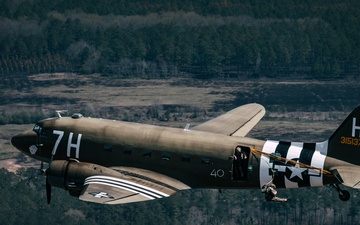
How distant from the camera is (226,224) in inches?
5728

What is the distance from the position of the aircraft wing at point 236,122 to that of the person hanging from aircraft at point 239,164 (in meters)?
8.22

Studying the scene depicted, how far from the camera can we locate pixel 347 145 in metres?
71.2

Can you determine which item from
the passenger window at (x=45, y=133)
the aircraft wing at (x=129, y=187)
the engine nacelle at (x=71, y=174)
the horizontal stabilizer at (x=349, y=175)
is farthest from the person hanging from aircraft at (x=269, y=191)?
the passenger window at (x=45, y=133)

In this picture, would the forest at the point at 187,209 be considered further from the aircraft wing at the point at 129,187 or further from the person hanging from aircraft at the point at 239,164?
the person hanging from aircraft at the point at 239,164

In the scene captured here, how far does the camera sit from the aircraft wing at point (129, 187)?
6950 cm

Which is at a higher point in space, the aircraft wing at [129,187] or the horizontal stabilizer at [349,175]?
the horizontal stabilizer at [349,175]

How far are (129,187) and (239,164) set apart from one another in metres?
6.43

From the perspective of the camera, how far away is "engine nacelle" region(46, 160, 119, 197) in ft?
238

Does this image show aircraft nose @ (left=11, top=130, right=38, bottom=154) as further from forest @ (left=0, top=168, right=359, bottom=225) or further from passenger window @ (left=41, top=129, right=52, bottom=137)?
forest @ (left=0, top=168, right=359, bottom=225)

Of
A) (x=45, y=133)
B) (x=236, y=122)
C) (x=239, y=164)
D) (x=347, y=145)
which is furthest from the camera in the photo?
(x=236, y=122)

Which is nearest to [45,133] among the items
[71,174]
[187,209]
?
[71,174]

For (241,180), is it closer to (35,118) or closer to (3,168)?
(3,168)

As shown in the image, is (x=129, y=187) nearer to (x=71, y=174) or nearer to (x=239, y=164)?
(x=71, y=174)

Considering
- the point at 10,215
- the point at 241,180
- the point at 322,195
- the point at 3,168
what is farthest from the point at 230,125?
the point at 3,168
